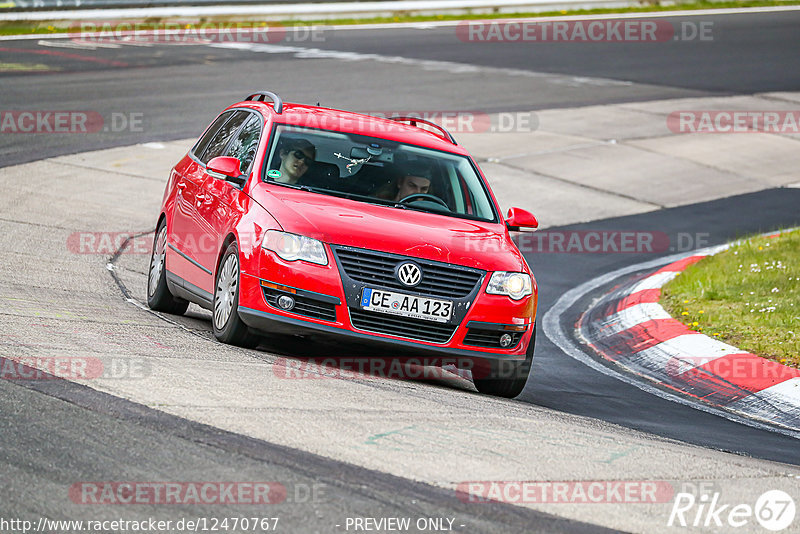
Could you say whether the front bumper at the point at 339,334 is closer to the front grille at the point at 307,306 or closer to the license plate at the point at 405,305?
the front grille at the point at 307,306

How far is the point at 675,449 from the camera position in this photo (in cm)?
631

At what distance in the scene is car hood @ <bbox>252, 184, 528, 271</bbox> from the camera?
24.5 feet

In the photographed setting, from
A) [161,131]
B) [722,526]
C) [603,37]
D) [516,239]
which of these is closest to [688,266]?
[516,239]

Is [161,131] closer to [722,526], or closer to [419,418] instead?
[419,418]

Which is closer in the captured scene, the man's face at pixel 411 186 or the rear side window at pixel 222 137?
the man's face at pixel 411 186

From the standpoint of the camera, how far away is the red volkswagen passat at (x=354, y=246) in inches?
291

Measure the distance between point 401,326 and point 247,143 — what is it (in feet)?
7.14

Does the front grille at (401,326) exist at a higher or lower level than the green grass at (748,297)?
higher

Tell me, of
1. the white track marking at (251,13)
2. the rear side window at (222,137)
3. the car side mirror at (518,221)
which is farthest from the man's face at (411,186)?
the white track marking at (251,13)

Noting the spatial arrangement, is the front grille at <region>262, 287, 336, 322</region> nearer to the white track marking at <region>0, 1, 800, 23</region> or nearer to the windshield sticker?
the windshield sticker

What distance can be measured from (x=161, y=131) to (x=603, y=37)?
57.2ft

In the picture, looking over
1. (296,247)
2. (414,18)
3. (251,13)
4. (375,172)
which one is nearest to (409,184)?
(375,172)

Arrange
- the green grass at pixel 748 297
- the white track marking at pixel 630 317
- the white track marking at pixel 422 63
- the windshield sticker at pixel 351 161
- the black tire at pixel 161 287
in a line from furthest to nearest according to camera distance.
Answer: the white track marking at pixel 422 63, the white track marking at pixel 630 317, the green grass at pixel 748 297, the black tire at pixel 161 287, the windshield sticker at pixel 351 161

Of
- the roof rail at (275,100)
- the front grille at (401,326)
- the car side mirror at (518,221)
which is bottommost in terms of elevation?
the front grille at (401,326)
